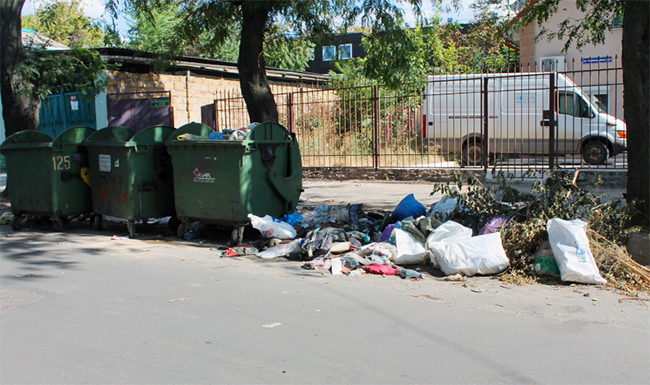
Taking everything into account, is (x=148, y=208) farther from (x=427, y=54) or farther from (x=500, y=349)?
(x=427, y=54)

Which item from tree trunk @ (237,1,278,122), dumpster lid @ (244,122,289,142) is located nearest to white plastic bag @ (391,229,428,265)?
dumpster lid @ (244,122,289,142)

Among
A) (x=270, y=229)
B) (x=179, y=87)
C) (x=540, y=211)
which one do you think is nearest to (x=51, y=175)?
(x=270, y=229)

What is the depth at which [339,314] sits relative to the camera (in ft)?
14.4

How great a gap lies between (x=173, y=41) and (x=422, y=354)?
914cm

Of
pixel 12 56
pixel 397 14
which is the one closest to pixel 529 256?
pixel 397 14

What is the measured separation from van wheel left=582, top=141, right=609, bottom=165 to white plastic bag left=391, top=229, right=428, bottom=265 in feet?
28.1

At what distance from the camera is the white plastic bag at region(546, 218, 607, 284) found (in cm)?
504

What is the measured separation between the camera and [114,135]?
8.20m

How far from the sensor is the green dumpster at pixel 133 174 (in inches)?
312

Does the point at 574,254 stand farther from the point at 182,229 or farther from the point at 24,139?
the point at 24,139

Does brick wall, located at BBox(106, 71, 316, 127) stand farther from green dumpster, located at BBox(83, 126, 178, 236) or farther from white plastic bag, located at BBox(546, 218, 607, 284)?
white plastic bag, located at BBox(546, 218, 607, 284)

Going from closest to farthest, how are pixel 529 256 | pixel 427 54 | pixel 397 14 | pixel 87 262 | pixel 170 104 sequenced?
pixel 529 256 → pixel 87 262 → pixel 397 14 → pixel 170 104 → pixel 427 54

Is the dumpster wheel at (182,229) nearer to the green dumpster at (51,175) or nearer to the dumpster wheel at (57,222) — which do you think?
the green dumpster at (51,175)

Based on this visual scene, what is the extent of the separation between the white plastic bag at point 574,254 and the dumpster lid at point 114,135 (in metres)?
6.07
